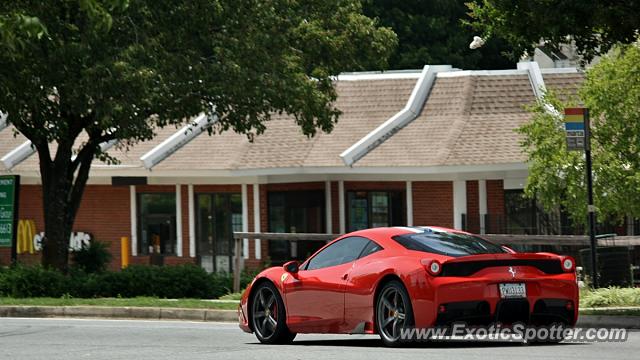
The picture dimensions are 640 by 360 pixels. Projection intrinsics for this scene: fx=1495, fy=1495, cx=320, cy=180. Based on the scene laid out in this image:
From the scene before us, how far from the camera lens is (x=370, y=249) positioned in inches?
608

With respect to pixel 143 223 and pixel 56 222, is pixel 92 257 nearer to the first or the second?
pixel 56 222

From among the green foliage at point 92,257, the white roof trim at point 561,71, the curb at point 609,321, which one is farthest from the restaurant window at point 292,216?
the curb at point 609,321

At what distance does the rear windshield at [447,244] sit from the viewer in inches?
585

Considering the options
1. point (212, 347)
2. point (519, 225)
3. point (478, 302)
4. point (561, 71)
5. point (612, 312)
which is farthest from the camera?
point (561, 71)

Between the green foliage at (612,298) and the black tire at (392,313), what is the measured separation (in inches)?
254

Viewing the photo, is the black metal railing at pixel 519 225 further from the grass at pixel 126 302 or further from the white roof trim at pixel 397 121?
the grass at pixel 126 302

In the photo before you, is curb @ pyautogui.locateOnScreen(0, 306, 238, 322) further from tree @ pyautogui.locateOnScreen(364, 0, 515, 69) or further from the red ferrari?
tree @ pyautogui.locateOnScreen(364, 0, 515, 69)

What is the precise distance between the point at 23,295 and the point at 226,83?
562 cm

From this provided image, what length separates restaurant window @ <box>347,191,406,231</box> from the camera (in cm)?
4475

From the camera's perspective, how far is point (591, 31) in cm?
2011

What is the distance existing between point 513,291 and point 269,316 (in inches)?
130

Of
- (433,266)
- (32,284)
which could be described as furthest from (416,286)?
(32,284)

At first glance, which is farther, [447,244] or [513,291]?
[447,244]

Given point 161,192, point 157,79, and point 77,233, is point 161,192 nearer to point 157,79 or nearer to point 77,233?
point 77,233
